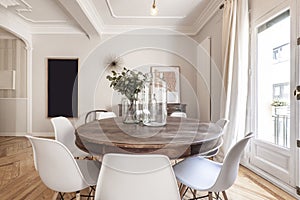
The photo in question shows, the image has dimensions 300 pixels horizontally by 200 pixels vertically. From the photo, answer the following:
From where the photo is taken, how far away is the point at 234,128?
329cm

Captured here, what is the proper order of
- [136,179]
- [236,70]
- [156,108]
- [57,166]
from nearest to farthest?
[136,179] → [57,166] → [156,108] → [236,70]

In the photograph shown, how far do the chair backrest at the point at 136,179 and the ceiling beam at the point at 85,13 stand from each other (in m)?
3.24

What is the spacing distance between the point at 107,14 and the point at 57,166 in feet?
13.4

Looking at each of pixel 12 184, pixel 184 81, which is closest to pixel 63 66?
pixel 184 81

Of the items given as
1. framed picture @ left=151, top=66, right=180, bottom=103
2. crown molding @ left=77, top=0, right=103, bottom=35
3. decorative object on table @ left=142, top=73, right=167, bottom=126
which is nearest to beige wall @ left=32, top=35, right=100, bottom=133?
crown molding @ left=77, top=0, right=103, bottom=35

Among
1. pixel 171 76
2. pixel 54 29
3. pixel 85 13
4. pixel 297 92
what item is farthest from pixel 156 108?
pixel 54 29

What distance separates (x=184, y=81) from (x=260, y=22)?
113 inches

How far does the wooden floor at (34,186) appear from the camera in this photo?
236 centimetres

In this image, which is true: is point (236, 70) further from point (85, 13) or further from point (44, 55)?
point (44, 55)

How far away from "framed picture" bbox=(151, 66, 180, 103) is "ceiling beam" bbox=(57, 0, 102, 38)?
1.70 meters

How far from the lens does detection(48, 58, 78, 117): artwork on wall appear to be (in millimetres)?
5730

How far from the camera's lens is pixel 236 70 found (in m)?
3.39

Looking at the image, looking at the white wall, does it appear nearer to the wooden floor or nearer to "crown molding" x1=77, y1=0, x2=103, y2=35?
"crown molding" x1=77, y1=0, x2=103, y2=35

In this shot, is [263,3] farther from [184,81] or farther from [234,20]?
[184,81]
